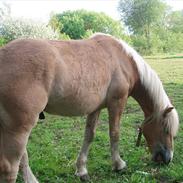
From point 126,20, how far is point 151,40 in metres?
12.0

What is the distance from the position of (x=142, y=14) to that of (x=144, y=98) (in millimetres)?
57715

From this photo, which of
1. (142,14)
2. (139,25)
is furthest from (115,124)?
(142,14)

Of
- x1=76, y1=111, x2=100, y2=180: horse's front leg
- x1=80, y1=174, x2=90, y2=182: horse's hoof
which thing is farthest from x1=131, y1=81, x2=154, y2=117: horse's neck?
x1=80, y1=174, x2=90, y2=182: horse's hoof

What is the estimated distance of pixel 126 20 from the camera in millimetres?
61031

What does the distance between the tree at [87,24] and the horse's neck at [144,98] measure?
4196 cm

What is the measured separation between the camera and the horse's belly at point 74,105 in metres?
3.62

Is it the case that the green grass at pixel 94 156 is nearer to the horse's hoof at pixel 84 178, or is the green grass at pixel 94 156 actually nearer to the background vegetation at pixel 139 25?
the horse's hoof at pixel 84 178

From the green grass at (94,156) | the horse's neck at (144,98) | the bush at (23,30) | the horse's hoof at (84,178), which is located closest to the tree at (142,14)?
the bush at (23,30)

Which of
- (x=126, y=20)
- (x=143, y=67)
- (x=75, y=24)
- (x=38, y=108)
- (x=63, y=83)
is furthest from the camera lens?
(x=126, y=20)

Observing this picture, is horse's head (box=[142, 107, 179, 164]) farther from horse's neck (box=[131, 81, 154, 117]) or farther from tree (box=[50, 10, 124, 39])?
tree (box=[50, 10, 124, 39])

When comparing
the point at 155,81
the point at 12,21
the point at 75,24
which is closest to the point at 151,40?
the point at 75,24

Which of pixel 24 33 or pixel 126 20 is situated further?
pixel 126 20

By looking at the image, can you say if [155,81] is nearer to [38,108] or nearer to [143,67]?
[143,67]

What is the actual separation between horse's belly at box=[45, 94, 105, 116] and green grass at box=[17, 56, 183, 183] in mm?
882
